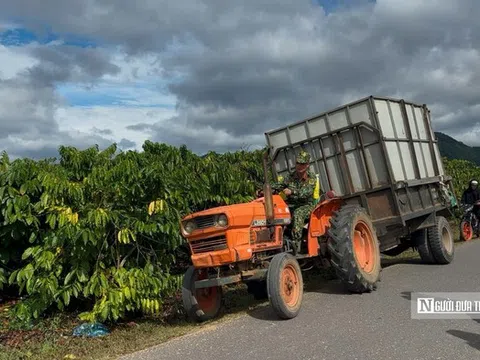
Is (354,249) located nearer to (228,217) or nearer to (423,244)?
(228,217)

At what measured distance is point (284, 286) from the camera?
640 centimetres

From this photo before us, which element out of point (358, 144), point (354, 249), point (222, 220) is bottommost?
point (354, 249)

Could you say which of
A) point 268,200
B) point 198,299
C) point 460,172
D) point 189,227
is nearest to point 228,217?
point 189,227

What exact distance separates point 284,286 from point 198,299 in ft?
3.79

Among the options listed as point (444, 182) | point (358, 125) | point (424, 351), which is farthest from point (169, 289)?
point (444, 182)

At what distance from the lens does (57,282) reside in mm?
6480

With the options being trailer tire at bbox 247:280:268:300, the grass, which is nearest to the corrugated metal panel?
trailer tire at bbox 247:280:268:300

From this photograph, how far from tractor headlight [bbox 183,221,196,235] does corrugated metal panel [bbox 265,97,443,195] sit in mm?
3441

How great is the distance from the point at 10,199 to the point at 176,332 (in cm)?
259

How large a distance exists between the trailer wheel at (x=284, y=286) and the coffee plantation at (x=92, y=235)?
145 cm

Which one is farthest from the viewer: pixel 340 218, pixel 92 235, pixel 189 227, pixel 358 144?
pixel 358 144

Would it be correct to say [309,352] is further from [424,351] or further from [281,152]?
[281,152]

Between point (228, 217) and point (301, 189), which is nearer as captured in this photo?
point (228, 217)

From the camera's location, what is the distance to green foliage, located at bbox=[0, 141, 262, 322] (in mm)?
6398
